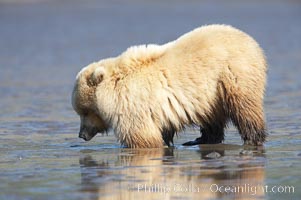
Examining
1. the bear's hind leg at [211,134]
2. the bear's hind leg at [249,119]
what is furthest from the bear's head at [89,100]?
the bear's hind leg at [249,119]

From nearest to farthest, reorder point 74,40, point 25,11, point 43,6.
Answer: point 74,40 → point 25,11 → point 43,6

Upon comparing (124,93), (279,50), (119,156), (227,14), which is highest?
(227,14)

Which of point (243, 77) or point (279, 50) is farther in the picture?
point (279, 50)

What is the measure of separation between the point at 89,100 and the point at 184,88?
115 centimetres

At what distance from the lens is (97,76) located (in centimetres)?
1013

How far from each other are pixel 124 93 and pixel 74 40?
20.1 meters

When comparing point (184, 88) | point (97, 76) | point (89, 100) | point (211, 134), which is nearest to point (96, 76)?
point (97, 76)

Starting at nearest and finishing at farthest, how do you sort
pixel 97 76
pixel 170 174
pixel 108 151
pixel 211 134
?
pixel 170 174 → pixel 97 76 → pixel 108 151 → pixel 211 134

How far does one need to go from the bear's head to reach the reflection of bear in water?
59 cm

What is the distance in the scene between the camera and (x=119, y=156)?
9812 millimetres

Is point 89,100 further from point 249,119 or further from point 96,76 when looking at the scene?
point 249,119

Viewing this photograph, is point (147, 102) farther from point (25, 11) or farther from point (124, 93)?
point (25, 11)

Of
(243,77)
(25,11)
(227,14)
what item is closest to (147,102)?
(243,77)

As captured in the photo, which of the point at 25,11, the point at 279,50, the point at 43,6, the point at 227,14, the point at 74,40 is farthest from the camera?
the point at 43,6
